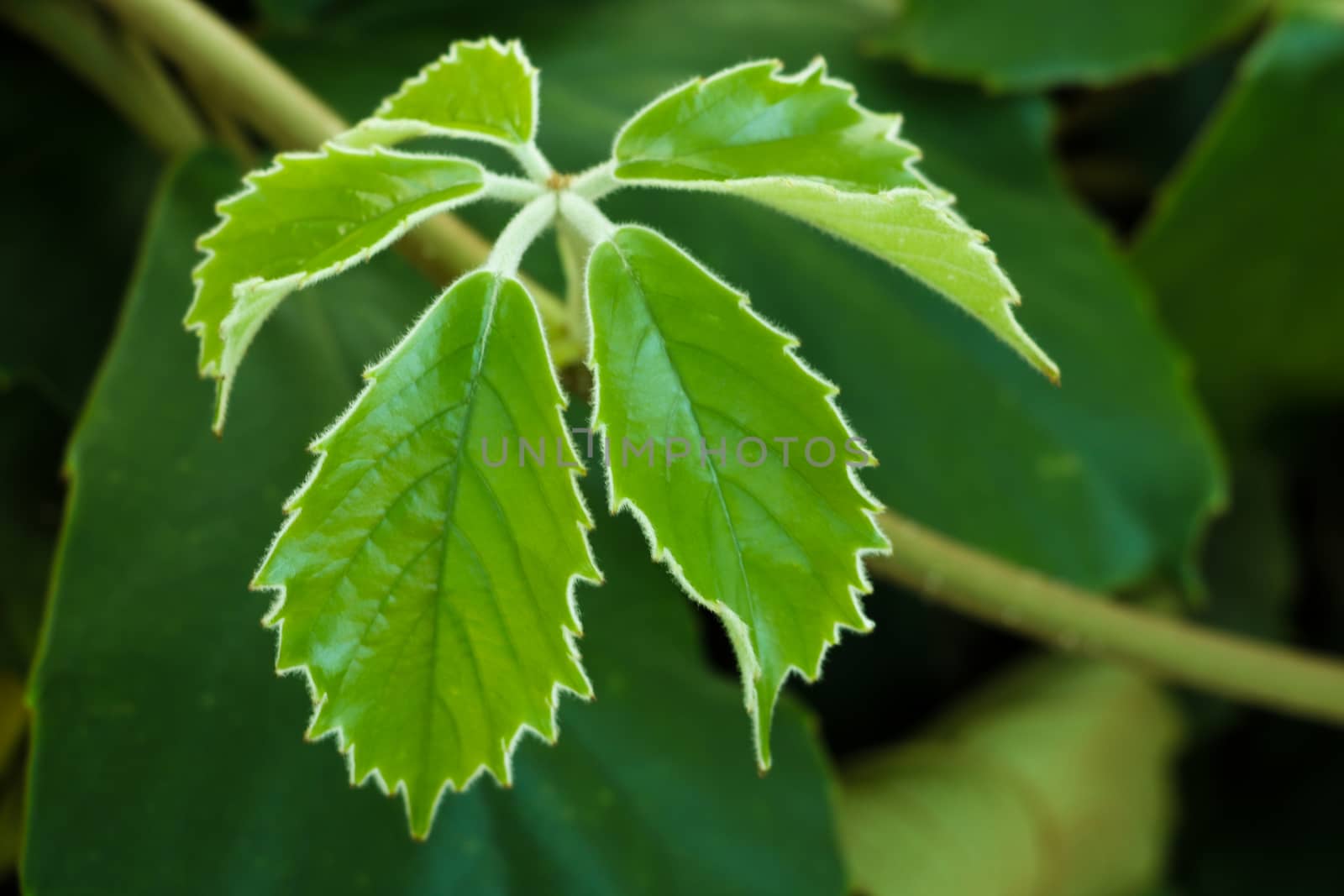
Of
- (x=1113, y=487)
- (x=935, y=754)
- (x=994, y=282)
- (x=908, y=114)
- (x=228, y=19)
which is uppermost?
(x=228, y=19)

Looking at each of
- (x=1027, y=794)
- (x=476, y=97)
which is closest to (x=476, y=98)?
(x=476, y=97)

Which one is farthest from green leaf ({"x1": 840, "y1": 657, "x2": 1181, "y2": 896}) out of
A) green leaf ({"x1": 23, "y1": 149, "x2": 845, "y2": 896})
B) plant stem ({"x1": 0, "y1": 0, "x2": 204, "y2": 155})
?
plant stem ({"x1": 0, "y1": 0, "x2": 204, "y2": 155})

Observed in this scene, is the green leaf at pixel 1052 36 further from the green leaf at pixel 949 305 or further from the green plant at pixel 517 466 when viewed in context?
the green plant at pixel 517 466

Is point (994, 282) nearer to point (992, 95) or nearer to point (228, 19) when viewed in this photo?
point (992, 95)

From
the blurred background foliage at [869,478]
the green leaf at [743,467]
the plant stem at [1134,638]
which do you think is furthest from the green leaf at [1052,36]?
the green leaf at [743,467]

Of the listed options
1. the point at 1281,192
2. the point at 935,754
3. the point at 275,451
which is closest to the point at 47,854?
the point at 275,451
